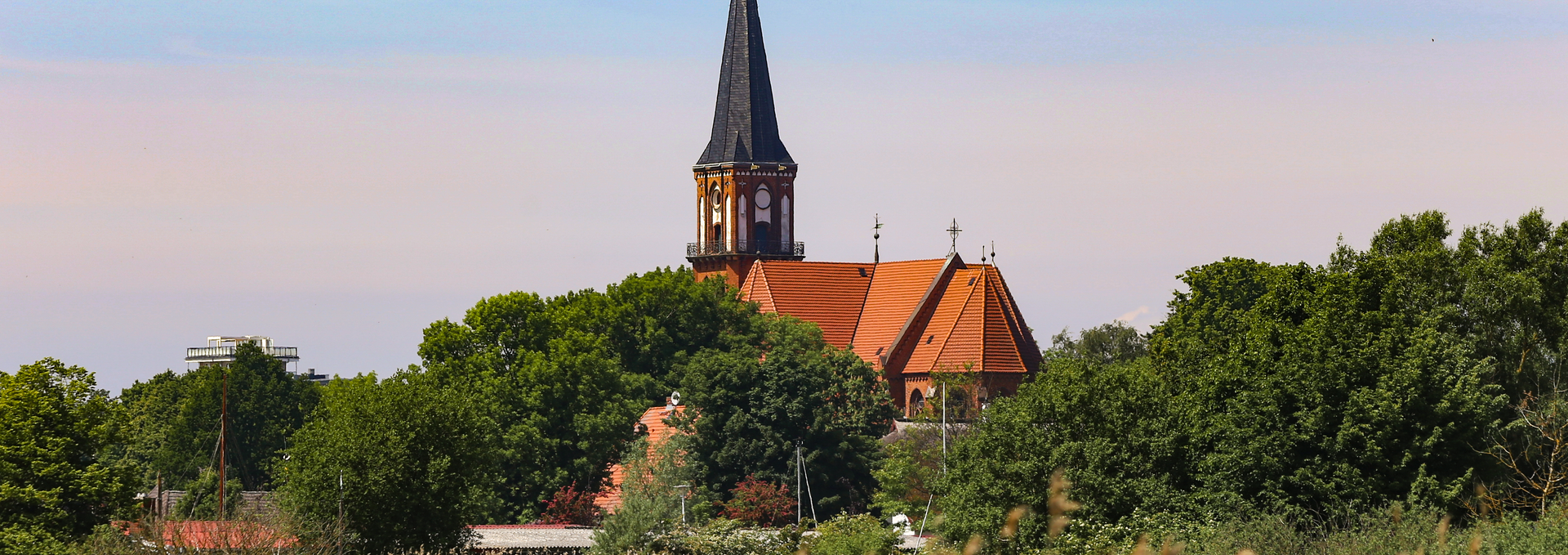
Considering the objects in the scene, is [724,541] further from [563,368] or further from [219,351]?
[219,351]

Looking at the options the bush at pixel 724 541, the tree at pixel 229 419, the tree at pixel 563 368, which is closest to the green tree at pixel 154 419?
the tree at pixel 229 419

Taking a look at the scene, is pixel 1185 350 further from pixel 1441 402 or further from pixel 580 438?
pixel 580 438

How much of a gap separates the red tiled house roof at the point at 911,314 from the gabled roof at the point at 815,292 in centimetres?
4

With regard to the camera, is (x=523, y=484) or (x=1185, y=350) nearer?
(x=1185, y=350)

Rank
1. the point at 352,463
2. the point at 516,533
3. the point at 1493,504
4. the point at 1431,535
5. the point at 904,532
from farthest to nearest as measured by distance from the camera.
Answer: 1. the point at 516,533
2. the point at 904,532
3. the point at 352,463
4. the point at 1493,504
5. the point at 1431,535

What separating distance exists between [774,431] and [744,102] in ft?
116

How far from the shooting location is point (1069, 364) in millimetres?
40438

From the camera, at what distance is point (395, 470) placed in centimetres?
4241

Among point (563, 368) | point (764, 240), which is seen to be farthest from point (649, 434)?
point (764, 240)

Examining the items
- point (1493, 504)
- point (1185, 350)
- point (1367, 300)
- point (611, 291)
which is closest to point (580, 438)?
point (611, 291)

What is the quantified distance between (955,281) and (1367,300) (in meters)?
44.6

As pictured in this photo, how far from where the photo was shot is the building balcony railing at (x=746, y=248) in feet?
306

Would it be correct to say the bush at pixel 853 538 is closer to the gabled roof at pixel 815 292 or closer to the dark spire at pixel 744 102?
the gabled roof at pixel 815 292

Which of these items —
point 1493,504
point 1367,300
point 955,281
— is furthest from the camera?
point 955,281
